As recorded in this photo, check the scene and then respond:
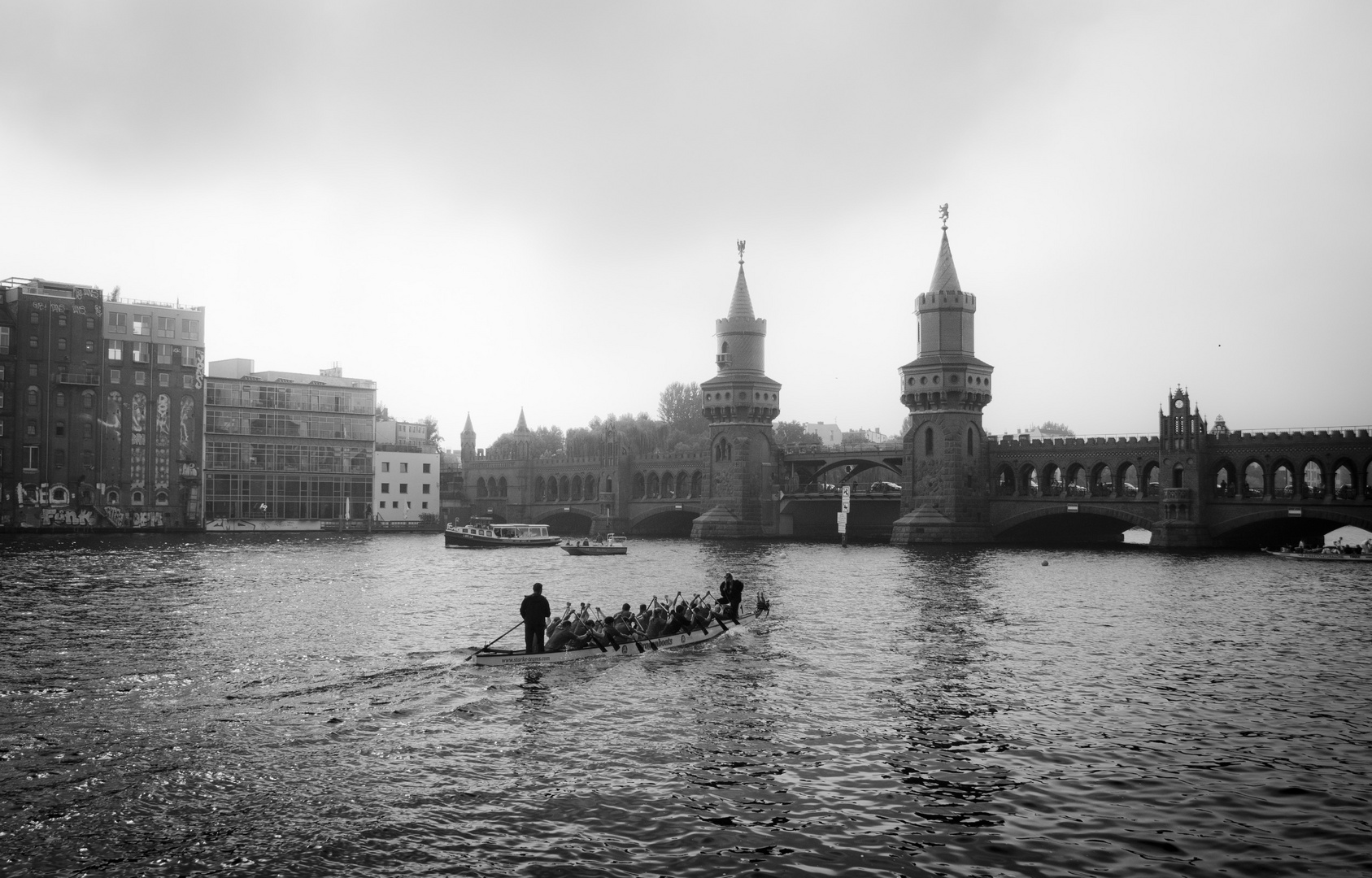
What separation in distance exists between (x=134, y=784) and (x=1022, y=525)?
342ft

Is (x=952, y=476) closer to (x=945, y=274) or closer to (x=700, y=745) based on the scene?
(x=945, y=274)

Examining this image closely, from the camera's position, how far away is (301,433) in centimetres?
14425

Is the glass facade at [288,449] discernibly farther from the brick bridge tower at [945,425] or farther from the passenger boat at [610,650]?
the passenger boat at [610,650]

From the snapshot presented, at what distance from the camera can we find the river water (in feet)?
63.4

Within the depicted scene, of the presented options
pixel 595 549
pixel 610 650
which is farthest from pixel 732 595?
pixel 595 549

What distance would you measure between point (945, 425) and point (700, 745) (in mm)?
90609

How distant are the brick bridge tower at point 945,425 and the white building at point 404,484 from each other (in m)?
71.4

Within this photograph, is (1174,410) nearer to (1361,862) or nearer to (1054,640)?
(1054,640)

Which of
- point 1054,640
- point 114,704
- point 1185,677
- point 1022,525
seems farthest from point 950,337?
point 114,704

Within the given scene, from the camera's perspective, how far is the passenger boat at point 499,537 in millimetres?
113625

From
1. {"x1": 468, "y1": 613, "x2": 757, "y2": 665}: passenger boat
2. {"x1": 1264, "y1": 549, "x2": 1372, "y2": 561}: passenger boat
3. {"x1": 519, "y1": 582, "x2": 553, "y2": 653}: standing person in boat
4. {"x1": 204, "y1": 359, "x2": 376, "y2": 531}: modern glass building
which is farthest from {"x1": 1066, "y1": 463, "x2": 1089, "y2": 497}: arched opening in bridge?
{"x1": 204, "y1": 359, "x2": 376, "y2": 531}: modern glass building

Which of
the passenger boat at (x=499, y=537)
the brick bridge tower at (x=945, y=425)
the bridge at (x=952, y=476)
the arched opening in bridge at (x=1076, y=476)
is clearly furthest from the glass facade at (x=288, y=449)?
the arched opening in bridge at (x=1076, y=476)

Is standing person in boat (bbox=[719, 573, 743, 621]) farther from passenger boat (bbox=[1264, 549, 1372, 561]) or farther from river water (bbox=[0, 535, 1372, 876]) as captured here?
passenger boat (bbox=[1264, 549, 1372, 561])

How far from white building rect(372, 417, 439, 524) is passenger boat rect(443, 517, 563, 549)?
35.9 m
